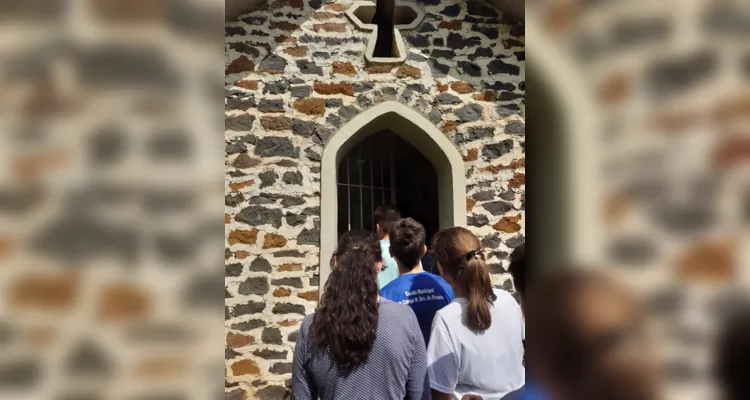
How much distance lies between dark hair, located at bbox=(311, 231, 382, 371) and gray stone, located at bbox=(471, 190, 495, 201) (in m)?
2.60

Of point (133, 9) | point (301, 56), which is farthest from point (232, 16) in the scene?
point (133, 9)

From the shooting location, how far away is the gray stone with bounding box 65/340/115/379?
0.84 meters

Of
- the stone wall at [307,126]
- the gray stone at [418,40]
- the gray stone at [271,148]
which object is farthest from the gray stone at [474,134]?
the gray stone at [271,148]

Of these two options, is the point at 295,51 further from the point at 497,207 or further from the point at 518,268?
the point at 518,268

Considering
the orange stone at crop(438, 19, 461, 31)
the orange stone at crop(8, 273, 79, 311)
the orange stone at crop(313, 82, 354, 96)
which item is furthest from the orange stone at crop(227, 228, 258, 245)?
the orange stone at crop(8, 273, 79, 311)

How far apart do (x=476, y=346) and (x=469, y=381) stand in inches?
5.0

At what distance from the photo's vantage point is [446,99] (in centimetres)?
471

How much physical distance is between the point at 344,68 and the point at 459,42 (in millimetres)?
979

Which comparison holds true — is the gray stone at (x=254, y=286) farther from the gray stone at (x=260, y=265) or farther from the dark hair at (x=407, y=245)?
the dark hair at (x=407, y=245)

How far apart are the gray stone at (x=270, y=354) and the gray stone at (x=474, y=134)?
7.05 feet

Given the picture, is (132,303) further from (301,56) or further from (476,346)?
(301,56)

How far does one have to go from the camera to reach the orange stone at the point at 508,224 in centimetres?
469

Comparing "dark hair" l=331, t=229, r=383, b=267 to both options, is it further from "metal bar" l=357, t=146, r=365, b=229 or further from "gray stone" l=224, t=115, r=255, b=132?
"metal bar" l=357, t=146, r=365, b=229

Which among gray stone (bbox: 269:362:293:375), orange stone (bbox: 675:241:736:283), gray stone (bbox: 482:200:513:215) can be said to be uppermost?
gray stone (bbox: 482:200:513:215)
